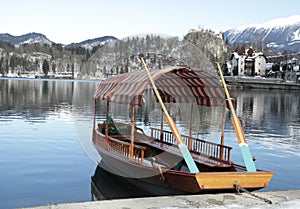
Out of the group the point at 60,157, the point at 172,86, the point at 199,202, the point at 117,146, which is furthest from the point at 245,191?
the point at 60,157

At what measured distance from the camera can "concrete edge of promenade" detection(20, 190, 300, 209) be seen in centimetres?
823

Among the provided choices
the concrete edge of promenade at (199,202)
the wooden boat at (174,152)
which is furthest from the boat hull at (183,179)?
the concrete edge of promenade at (199,202)

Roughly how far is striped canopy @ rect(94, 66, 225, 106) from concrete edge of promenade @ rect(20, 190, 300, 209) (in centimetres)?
376

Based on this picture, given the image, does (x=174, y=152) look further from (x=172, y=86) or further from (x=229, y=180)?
(x=229, y=180)

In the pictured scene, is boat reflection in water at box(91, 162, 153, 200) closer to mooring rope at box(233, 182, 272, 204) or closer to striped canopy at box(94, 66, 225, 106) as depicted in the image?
striped canopy at box(94, 66, 225, 106)

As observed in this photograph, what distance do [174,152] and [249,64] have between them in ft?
393

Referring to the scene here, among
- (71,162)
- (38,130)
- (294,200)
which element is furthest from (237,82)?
(294,200)

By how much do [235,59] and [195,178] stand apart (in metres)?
127

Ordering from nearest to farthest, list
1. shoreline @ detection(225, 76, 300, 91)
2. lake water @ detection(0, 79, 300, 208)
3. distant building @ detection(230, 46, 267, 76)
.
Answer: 1. lake water @ detection(0, 79, 300, 208)
2. shoreline @ detection(225, 76, 300, 91)
3. distant building @ detection(230, 46, 267, 76)

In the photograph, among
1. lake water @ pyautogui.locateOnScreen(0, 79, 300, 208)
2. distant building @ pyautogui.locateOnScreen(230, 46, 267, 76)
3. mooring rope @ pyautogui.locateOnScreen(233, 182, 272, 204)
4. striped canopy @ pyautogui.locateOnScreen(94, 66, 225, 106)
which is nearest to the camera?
mooring rope @ pyautogui.locateOnScreen(233, 182, 272, 204)

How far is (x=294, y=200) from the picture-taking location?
9.02m

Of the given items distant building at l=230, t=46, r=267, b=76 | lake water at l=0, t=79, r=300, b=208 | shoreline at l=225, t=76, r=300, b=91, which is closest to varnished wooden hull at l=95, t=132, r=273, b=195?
lake water at l=0, t=79, r=300, b=208

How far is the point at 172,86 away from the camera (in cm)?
1694

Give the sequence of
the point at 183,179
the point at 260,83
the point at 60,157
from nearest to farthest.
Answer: the point at 183,179, the point at 60,157, the point at 260,83
